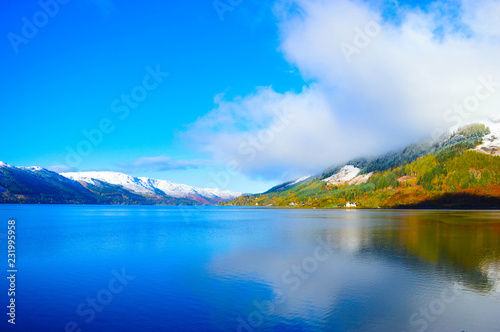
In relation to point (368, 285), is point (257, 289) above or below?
below

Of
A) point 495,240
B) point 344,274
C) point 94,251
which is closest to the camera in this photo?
point 344,274

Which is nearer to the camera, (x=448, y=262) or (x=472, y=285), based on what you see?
(x=472, y=285)

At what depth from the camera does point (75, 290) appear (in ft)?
81.5

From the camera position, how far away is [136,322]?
60.6ft

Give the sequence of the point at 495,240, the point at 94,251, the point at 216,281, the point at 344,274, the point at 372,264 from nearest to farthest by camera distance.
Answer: the point at 216,281, the point at 344,274, the point at 372,264, the point at 94,251, the point at 495,240

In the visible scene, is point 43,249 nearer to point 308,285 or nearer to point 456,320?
point 308,285

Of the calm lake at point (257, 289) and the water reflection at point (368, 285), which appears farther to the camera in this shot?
the water reflection at point (368, 285)

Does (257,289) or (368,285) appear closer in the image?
(257,289)

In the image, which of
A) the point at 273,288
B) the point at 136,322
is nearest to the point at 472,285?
the point at 273,288

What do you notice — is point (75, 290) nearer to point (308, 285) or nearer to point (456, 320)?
point (308, 285)

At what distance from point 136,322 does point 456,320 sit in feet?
65.9

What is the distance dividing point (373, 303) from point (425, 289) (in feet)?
21.7

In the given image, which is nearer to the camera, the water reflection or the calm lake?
the calm lake

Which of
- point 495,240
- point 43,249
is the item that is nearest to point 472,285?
point 495,240
